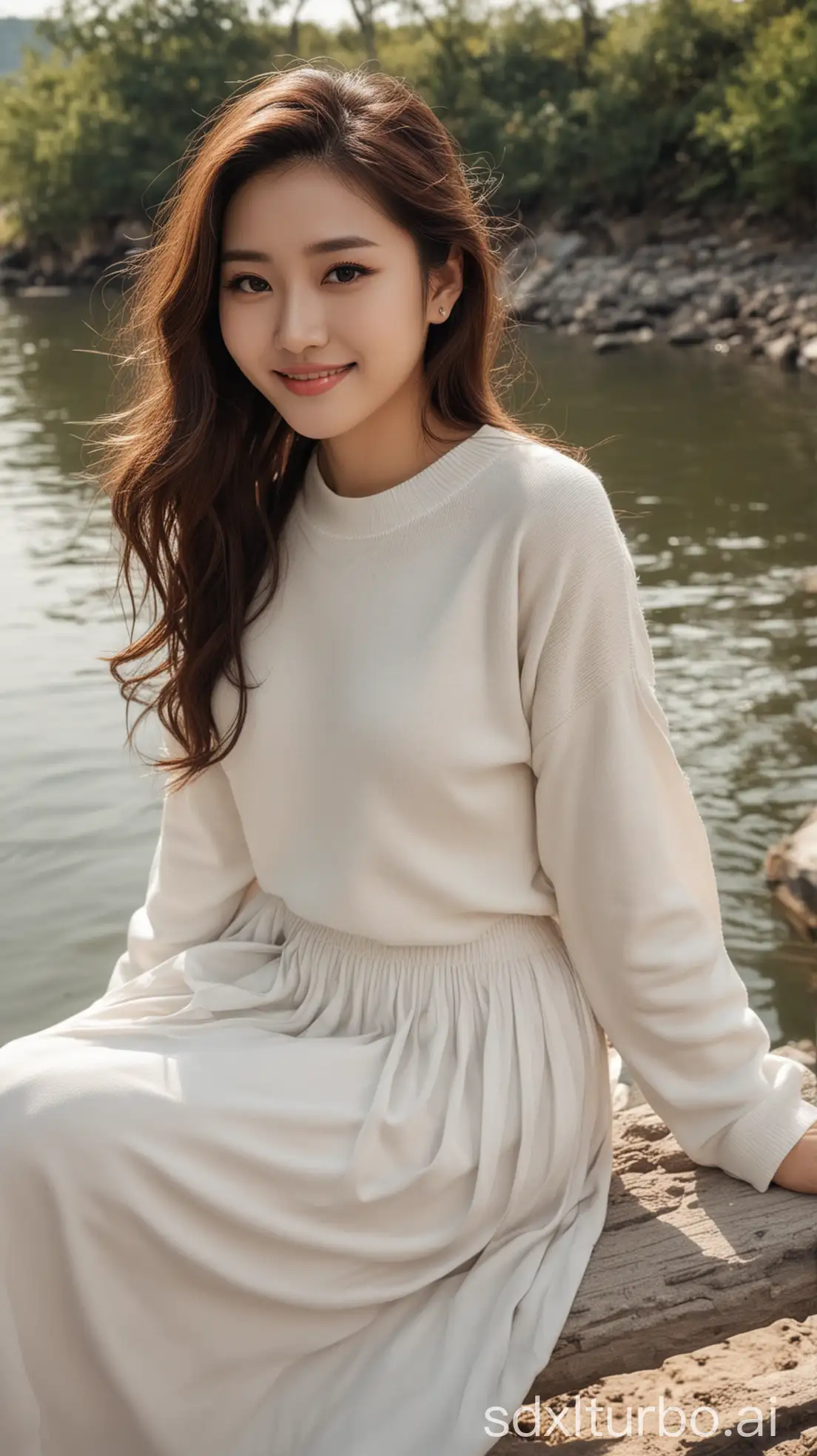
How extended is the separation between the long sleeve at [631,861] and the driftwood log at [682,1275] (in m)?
0.07

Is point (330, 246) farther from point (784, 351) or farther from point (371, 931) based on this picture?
point (784, 351)

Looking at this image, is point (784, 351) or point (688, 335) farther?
point (688, 335)

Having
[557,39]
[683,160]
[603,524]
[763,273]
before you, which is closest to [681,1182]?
[603,524]

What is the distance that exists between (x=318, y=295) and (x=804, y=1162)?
47.1 inches

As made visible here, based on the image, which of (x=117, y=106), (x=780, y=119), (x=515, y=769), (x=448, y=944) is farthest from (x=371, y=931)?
(x=117, y=106)

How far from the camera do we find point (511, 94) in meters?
29.6

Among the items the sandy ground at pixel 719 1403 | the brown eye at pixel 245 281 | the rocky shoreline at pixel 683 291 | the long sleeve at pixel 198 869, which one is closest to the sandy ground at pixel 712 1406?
the sandy ground at pixel 719 1403

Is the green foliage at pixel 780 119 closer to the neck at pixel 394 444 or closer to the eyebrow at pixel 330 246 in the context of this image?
the neck at pixel 394 444

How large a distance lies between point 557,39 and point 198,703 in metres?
31.1

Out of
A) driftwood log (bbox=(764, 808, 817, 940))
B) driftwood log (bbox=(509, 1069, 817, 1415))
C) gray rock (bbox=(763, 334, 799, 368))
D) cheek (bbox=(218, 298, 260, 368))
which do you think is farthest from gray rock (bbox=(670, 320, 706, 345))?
driftwood log (bbox=(509, 1069, 817, 1415))

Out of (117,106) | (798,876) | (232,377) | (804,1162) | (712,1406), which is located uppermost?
(117,106)

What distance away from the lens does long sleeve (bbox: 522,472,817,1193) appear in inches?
71.4

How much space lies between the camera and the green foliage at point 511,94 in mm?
22203

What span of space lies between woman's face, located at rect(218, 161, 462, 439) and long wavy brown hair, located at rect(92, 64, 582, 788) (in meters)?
0.03
